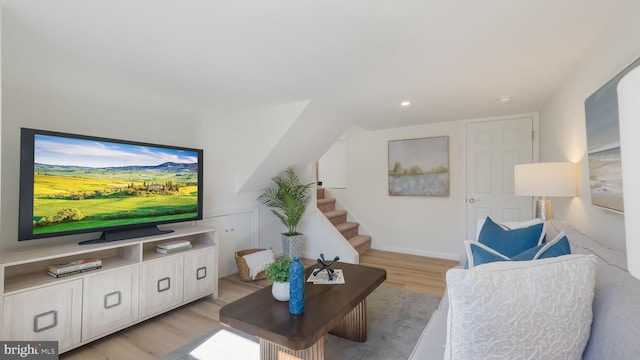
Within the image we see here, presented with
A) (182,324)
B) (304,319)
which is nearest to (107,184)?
(182,324)

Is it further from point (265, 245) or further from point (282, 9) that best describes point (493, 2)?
point (265, 245)

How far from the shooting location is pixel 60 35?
1.72 m

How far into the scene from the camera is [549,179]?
2.14m

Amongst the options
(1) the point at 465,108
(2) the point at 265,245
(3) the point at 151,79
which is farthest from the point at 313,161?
(3) the point at 151,79

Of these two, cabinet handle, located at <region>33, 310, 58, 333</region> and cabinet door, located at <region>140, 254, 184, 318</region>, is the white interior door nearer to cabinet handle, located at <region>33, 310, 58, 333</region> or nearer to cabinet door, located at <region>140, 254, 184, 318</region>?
cabinet door, located at <region>140, 254, 184, 318</region>

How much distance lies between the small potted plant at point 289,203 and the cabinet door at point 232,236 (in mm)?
372

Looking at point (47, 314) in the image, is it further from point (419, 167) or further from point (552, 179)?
point (419, 167)

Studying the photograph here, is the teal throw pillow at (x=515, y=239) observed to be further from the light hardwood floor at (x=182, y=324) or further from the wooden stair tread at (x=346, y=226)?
the wooden stair tread at (x=346, y=226)

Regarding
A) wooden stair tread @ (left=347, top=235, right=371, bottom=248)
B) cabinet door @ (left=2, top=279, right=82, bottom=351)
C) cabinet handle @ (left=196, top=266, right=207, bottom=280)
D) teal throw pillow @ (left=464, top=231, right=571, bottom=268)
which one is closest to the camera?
teal throw pillow @ (left=464, top=231, right=571, bottom=268)

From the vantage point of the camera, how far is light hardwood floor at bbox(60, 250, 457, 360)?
1.98 meters

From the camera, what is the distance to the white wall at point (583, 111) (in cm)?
144

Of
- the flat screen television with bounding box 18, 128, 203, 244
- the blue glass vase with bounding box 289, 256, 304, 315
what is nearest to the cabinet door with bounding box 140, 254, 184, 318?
Answer: the flat screen television with bounding box 18, 128, 203, 244

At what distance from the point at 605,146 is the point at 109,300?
334cm

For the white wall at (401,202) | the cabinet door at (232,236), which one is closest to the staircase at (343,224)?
the white wall at (401,202)
